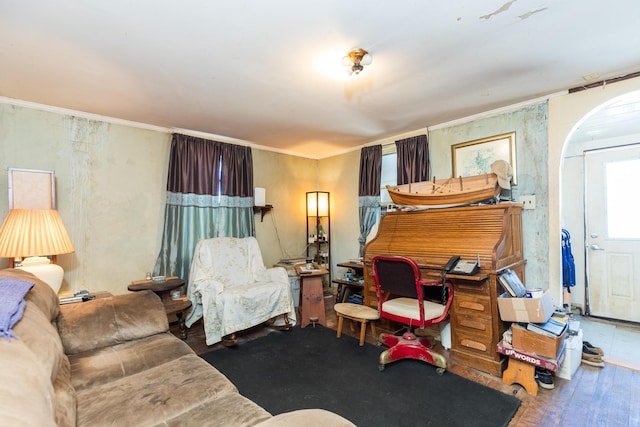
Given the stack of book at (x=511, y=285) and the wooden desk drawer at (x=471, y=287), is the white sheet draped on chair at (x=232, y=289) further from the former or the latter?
the stack of book at (x=511, y=285)

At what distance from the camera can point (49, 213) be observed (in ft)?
7.38

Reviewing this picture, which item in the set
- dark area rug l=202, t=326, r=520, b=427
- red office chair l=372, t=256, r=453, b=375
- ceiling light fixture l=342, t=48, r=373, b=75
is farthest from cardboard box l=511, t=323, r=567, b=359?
ceiling light fixture l=342, t=48, r=373, b=75

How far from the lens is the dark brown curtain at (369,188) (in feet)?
12.9

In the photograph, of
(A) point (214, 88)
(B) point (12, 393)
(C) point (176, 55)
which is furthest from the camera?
(A) point (214, 88)

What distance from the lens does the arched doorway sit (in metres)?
3.28

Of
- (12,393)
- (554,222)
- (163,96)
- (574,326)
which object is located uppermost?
(163,96)

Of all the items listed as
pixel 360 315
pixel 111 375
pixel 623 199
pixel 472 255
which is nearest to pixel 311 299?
pixel 360 315

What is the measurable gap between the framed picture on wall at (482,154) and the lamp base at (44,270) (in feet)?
12.4

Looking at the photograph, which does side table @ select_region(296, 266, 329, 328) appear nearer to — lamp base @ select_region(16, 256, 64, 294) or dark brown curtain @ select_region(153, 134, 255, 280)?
dark brown curtain @ select_region(153, 134, 255, 280)

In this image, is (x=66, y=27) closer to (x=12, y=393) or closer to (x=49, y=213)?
(x=49, y=213)

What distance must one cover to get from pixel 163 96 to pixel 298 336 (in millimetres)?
2604

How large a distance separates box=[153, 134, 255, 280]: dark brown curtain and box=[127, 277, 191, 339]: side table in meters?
0.27

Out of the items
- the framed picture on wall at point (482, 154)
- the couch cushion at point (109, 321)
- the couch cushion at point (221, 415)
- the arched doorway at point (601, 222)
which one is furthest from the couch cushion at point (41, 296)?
the arched doorway at point (601, 222)

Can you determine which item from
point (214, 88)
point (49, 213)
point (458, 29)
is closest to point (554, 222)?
point (458, 29)
